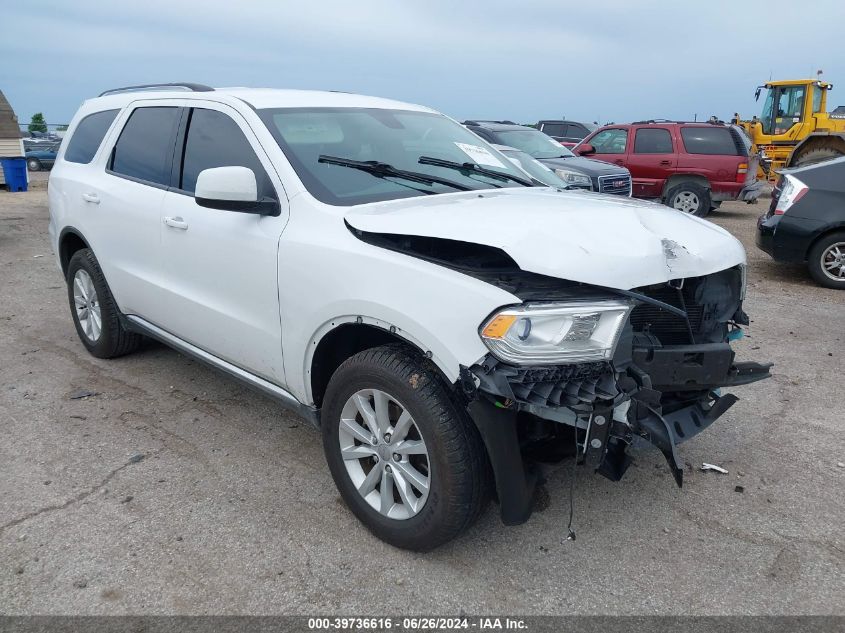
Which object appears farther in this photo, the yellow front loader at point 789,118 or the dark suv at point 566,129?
the dark suv at point 566,129

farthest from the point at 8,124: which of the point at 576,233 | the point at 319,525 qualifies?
the point at 576,233

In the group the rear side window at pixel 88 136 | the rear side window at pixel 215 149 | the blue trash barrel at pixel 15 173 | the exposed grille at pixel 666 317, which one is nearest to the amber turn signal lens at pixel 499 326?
the exposed grille at pixel 666 317

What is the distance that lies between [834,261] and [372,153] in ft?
21.1

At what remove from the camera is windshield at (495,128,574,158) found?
11.8m

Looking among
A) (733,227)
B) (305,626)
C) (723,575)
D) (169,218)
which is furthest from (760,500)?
(733,227)

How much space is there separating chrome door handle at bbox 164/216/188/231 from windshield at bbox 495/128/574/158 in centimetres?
876

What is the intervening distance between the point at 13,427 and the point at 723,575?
152 inches

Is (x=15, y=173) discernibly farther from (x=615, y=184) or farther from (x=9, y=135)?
(x=615, y=184)

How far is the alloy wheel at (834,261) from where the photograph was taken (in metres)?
7.64

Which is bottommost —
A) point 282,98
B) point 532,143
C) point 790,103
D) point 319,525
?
point 319,525

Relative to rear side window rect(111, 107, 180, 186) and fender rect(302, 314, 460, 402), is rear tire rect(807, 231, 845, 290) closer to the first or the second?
fender rect(302, 314, 460, 402)

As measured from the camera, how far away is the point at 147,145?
4.24 m

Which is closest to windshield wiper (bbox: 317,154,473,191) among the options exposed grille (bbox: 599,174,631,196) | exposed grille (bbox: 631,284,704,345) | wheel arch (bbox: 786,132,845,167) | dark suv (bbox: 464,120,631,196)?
exposed grille (bbox: 631,284,704,345)

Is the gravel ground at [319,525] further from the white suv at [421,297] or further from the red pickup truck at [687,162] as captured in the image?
the red pickup truck at [687,162]
